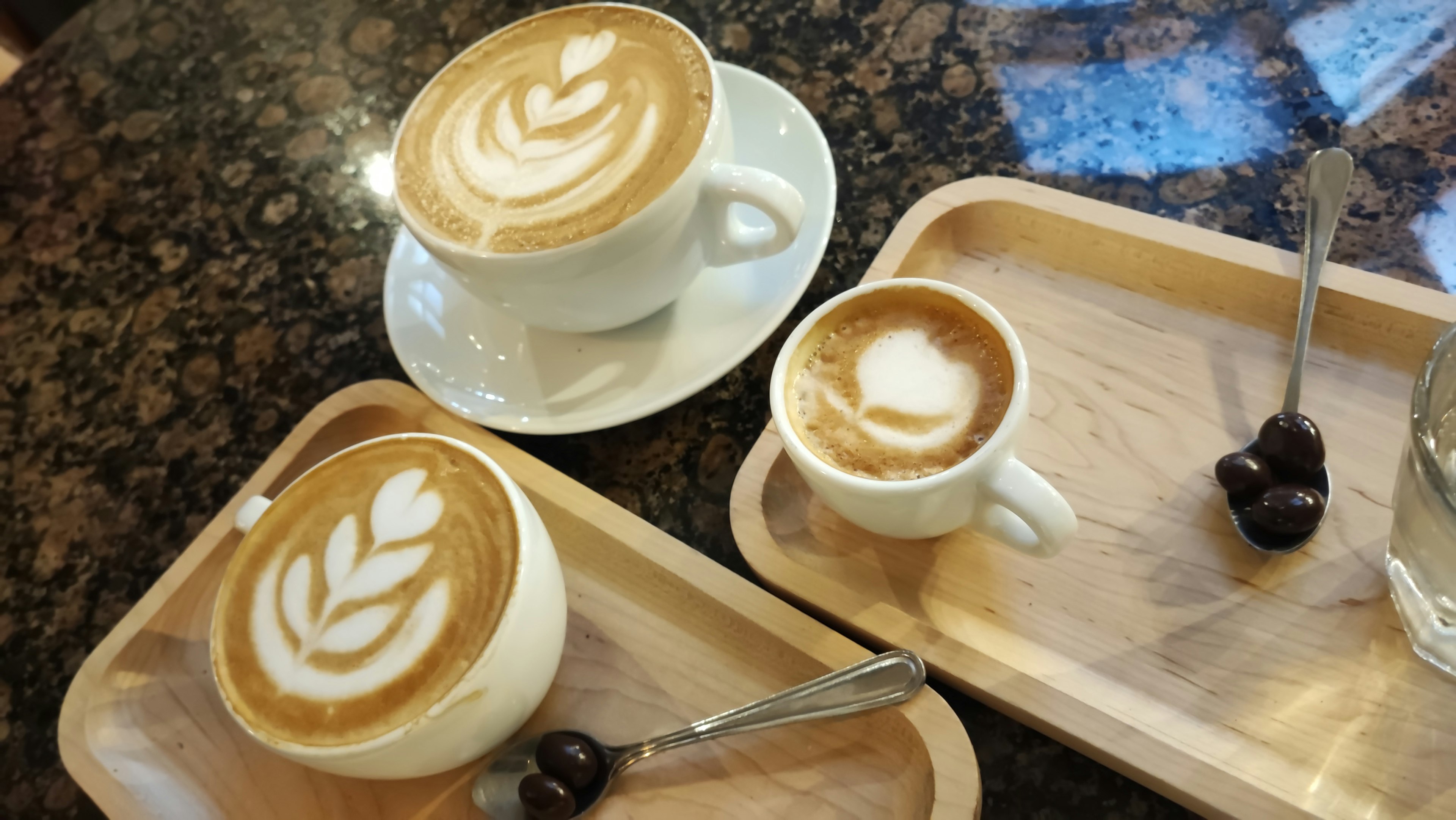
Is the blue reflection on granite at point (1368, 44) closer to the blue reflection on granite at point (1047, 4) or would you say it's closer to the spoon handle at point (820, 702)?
the blue reflection on granite at point (1047, 4)

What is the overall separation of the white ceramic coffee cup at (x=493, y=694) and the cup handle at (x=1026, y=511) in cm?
31

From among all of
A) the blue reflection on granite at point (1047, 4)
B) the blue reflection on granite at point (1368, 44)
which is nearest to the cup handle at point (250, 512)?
the blue reflection on granite at point (1047, 4)

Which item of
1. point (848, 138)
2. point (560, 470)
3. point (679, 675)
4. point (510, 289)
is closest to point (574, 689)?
point (679, 675)

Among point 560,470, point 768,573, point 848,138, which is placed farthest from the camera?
point 848,138

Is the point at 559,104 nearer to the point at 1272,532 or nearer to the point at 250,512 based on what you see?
the point at 250,512

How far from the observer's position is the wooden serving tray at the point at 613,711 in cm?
60

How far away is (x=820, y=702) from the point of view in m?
0.60

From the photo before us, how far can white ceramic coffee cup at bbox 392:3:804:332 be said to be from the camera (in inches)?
27.3

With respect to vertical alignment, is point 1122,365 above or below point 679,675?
above

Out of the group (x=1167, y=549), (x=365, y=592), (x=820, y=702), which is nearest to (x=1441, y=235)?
(x=1167, y=549)

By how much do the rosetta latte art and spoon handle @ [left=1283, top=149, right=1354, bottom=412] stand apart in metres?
0.65

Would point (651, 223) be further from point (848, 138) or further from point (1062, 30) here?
point (1062, 30)

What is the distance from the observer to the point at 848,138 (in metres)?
0.99

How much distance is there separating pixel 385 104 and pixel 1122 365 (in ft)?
3.12
